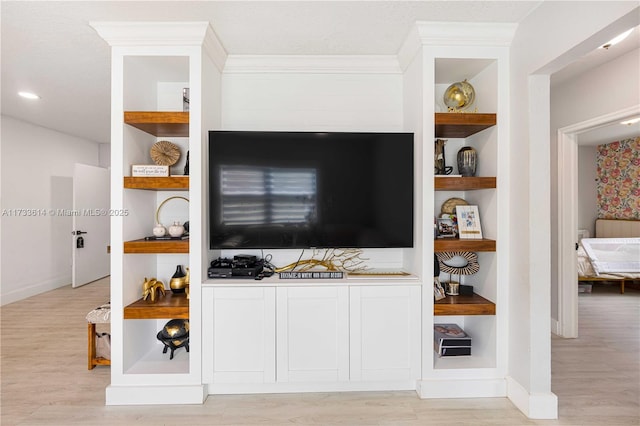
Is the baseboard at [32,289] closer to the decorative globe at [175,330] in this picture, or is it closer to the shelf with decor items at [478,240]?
the decorative globe at [175,330]

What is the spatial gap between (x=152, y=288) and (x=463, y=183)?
7.69 ft

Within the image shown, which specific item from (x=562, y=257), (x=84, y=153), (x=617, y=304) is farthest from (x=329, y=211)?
(x=84, y=153)

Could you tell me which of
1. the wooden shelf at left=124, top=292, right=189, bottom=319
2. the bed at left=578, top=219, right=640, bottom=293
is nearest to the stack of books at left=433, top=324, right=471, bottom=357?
the wooden shelf at left=124, top=292, right=189, bottom=319

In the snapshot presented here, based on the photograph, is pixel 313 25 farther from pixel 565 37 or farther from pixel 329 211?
pixel 565 37

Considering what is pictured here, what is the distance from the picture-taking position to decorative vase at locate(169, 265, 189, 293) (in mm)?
2377

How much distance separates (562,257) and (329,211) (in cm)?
256

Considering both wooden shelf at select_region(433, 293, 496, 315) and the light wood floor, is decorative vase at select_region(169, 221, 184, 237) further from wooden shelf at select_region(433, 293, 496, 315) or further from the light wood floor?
Result: wooden shelf at select_region(433, 293, 496, 315)

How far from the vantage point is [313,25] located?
6.88 ft

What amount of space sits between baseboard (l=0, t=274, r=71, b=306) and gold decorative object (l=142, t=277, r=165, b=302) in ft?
11.0

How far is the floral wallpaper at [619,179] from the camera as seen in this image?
5.41 m

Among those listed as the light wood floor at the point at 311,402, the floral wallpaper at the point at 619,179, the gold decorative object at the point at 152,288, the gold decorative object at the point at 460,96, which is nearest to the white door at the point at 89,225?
the light wood floor at the point at 311,402

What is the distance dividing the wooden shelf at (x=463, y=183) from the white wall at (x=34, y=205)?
542 centimetres

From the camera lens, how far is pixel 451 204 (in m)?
2.49

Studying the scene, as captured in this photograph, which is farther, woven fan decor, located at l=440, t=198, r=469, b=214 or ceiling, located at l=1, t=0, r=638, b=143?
woven fan decor, located at l=440, t=198, r=469, b=214
